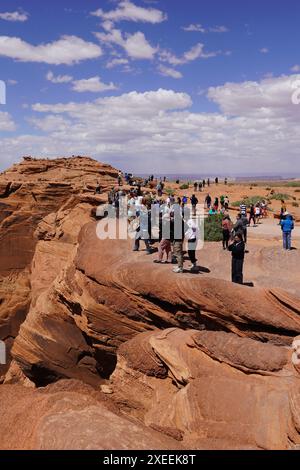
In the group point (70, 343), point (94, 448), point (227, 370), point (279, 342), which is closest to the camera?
point (94, 448)

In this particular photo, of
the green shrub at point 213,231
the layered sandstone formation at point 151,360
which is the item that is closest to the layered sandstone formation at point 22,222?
the layered sandstone formation at point 151,360

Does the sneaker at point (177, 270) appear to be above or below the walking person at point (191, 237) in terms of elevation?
below

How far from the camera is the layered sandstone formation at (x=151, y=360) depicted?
6855 millimetres

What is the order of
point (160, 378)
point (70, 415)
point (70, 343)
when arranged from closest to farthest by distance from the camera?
point (70, 415)
point (160, 378)
point (70, 343)

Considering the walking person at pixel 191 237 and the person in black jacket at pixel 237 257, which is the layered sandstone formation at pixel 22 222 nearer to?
the walking person at pixel 191 237

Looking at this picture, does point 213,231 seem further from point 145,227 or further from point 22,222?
point 22,222

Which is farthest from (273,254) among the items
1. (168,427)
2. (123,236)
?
(168,427)

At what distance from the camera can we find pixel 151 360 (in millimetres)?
9969

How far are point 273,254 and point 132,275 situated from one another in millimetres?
4947

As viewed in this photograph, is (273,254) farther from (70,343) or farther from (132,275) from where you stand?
(70,343)

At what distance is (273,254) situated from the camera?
13.3 m
